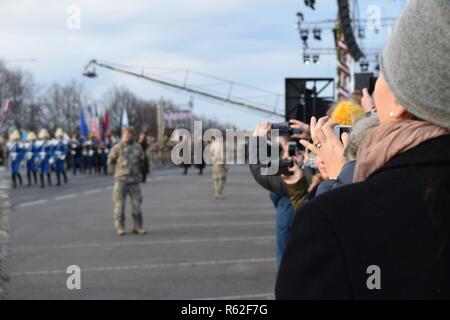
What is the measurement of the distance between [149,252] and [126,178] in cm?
272

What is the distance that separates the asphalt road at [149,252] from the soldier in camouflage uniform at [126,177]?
33cm

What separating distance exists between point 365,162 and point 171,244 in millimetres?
10390

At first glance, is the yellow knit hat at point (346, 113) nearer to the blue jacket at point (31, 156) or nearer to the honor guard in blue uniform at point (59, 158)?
the honor guard in blue uniform at point (59, 158)

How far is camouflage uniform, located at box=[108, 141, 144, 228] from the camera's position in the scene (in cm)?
1316

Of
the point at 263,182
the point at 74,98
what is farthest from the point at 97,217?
the point at 74,98

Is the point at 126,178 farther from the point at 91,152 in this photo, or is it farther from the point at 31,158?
the point at 91,152

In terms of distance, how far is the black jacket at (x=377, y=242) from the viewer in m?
1.43

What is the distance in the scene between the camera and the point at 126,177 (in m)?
13.4

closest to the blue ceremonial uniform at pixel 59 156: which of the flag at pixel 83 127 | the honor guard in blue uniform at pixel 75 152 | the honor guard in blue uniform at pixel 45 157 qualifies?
the honor guard in blue uniform at pixel 45 157

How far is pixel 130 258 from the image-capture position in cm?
1041

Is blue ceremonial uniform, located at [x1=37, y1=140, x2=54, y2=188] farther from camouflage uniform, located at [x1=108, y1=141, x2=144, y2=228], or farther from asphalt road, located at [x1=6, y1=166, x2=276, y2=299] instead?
camouflage uniform, located at [x1=108, y1=141, x2=144, y2=228]

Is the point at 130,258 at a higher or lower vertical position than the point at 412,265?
lower

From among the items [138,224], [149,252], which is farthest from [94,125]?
[149,252]
